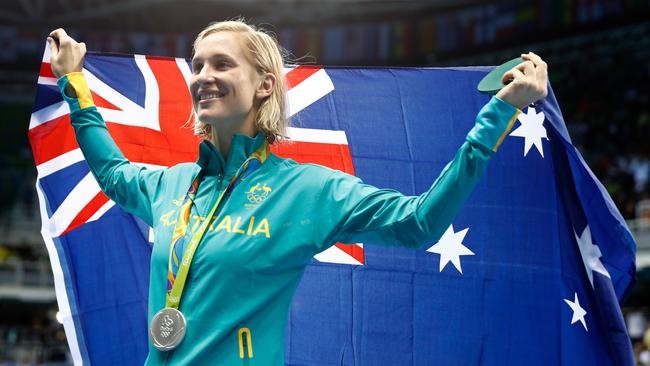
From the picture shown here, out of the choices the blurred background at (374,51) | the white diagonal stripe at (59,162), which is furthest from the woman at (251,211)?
the blurred background at (374,51)

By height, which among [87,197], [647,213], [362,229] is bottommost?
[362,229]

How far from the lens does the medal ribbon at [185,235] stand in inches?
95.0

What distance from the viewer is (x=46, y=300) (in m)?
23.5

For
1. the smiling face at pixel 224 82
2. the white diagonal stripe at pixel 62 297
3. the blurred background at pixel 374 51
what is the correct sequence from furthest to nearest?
1. the blurred background at pixel 374 51
2. the white diagonal stripe at pixel 62 297
3. the smiling face at pixel 224 82

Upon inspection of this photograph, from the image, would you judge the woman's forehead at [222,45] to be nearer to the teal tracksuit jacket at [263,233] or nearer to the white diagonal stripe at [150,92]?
the teal tracksuit jacket at [263,233]

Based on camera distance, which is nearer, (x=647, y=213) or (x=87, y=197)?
(x=87, y=197)

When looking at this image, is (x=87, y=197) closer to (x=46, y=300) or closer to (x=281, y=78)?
(x=281, y=78)

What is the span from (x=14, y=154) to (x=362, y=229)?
88.7ft

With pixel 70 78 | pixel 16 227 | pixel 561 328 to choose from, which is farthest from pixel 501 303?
pixel 16 227

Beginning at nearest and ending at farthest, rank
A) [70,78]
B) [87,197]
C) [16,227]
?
[70,78]
[87,197]
[16,227]

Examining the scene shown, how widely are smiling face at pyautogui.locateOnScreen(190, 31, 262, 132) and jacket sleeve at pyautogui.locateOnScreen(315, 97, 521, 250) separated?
267 mm

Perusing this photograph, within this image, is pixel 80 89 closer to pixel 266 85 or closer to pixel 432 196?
pixel 266 85

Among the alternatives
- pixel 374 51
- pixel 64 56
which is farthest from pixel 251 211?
pixel 374 51

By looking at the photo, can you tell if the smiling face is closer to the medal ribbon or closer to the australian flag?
the medal ribbon
